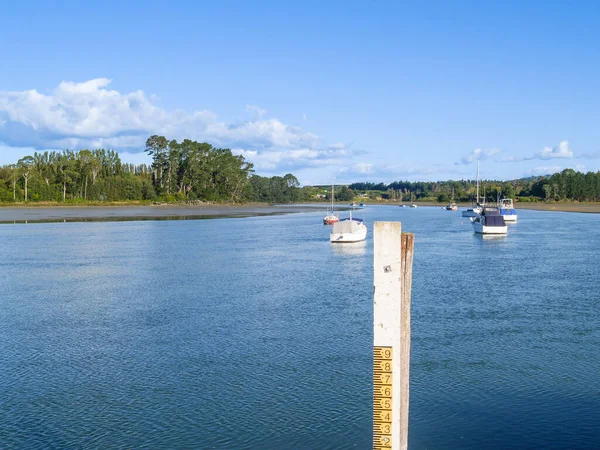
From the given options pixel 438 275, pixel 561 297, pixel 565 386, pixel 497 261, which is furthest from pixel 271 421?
pixel 497 261

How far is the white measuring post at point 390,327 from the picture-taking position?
7.77 metres

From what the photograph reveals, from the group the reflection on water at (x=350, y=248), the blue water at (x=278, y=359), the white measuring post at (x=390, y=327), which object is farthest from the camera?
the reflection on water at (x=350, y=248)

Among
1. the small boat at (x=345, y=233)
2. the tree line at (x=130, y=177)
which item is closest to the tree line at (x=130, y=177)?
the tree line at (x=130, y=177)

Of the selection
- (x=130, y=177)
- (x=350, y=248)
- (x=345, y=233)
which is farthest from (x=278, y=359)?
(x=130, y=177)

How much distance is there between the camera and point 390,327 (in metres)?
7.82

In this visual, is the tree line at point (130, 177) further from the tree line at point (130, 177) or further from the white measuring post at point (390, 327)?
the white measuring post at point (390, 327)

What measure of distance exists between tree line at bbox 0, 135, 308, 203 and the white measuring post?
14586 centimetres

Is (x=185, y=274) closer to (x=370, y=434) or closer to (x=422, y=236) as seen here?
(x=370, y=434)

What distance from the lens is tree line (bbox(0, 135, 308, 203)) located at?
5807 inches

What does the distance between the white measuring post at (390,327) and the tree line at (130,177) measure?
145858 mm

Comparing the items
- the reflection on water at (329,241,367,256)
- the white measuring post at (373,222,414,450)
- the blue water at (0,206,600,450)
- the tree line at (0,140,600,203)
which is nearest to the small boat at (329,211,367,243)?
the reflection on water at (329,241,367,256)

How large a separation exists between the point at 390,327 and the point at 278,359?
11.1m

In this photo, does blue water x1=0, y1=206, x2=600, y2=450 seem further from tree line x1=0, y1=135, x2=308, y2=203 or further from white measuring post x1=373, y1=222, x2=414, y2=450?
tree line x1=0, y1=135, x2=308, y2=203

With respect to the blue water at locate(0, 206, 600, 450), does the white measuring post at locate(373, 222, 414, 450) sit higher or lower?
higher
